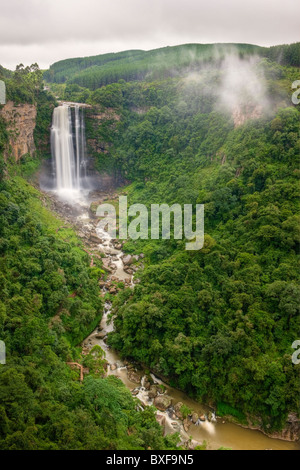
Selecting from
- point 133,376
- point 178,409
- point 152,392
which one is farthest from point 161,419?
point 133,376

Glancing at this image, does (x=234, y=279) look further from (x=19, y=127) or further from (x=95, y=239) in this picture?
(x=19, y=127)

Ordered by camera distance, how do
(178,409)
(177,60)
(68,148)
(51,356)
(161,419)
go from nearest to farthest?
(161,419) < (51,356) < (178,409) < (68,148) < (177,60)

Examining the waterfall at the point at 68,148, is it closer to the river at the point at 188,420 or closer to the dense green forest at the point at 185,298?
the dense green forest at the point at 185,298

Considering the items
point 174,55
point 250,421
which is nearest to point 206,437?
point 250,421

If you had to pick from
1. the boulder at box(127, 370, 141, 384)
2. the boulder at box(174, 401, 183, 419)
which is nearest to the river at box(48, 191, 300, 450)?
the boulder at box(127, 370, 141, 384)

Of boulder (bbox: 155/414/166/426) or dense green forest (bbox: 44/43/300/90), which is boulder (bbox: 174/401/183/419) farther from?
dense green forest (bbox: 44/43/300/90)

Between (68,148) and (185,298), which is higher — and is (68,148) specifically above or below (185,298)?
above
